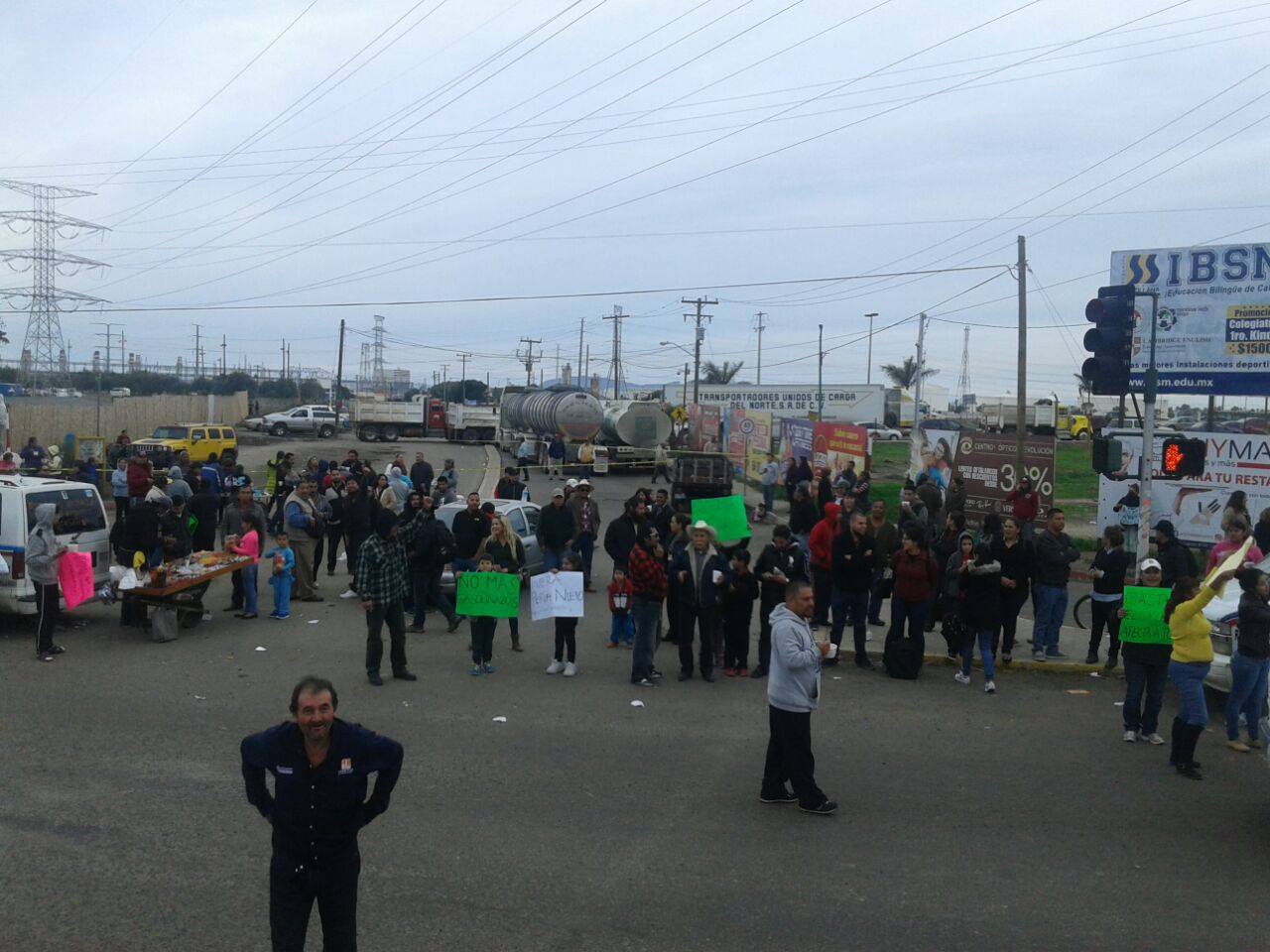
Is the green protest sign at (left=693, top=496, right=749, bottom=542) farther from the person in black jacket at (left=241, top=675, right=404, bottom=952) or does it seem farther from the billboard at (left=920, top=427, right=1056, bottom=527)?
the billboard at (left=920, top=427, right=1056, bottom=527)

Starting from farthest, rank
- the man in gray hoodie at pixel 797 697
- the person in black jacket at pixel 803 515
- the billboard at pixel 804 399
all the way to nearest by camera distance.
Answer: the billboard at pixel 804 399
the person in black jacket at pixel 803 515
the man in gray hoodie at pixel 797 697

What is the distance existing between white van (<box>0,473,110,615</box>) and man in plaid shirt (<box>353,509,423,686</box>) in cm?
440

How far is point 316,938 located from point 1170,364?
77.8ft

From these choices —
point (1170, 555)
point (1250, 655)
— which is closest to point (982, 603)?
point (1170, 555)

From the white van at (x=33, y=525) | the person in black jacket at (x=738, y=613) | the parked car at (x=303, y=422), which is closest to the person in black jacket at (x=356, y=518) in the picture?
the white van at (x=33, y=525)

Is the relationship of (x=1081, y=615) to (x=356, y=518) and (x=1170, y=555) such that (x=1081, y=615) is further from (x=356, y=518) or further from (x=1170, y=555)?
(x=356, y=518)

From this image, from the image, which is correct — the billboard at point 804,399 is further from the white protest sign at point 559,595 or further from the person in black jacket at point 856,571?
the white protest sign at point 559,595

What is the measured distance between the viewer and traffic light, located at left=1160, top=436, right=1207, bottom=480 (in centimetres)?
1362

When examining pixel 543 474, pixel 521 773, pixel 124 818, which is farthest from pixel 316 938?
pixel 543 474

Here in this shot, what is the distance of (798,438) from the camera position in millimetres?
33219

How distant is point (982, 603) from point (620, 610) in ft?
13.1

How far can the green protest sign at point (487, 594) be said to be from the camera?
469 inches

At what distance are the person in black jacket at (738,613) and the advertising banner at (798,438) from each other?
19.2 m

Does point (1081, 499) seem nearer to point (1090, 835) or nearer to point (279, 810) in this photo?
point (1090, 835)
